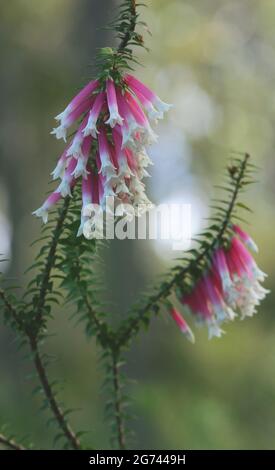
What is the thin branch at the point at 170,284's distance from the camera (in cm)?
226

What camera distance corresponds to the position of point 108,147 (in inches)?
80.7

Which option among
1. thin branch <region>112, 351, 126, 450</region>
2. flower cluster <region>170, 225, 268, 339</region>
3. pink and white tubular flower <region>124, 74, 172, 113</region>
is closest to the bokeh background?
flower cluster <region>170, 225, 268, 339</region>

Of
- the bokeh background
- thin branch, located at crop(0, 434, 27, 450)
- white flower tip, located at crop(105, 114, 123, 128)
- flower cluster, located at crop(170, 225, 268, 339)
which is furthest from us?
the bokeh background

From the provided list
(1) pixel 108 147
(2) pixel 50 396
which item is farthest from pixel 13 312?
(1) pixel 108 147

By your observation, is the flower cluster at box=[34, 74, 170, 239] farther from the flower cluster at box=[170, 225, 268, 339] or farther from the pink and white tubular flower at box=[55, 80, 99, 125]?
the flower cluster at box=[170, 225, 268, 339]

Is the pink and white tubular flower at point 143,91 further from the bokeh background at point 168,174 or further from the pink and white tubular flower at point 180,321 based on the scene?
the bokeh background at point 168,174

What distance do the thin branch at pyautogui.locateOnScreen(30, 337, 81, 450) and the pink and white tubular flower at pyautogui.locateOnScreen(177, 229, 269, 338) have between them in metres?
0.51

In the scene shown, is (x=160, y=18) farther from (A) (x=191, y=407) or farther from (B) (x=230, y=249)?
(B) (x=230, y=249)

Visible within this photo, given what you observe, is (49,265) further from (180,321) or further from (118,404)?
(180,321)

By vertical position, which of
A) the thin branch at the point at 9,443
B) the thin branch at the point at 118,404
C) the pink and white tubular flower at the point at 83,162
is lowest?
the thin branch at the point at 9,443

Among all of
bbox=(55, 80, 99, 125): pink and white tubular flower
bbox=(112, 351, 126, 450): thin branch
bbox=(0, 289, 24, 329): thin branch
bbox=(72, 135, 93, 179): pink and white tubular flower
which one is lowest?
bbox=(112, 351, 126, 450): thin branch

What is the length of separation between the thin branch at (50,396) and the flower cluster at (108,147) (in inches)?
15.8

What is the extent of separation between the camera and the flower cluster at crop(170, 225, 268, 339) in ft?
7.84

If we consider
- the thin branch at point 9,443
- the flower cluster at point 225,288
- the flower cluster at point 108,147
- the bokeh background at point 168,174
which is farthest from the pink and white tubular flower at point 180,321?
the bokeh background at point 168,174
